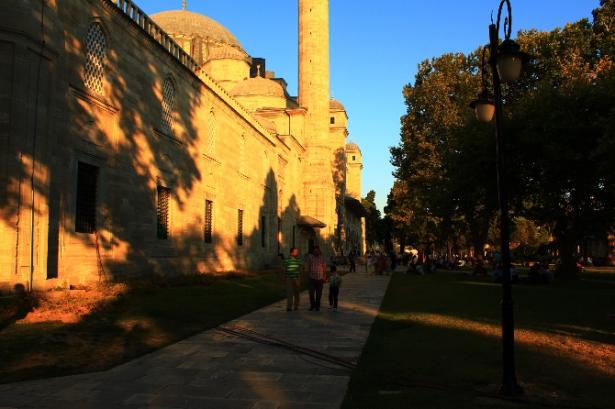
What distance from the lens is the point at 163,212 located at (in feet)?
78.3

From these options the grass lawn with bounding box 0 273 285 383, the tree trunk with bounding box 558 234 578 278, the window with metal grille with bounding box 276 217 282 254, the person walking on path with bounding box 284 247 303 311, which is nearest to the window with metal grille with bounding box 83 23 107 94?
the grass lawn with bounding box 0 273 285 383

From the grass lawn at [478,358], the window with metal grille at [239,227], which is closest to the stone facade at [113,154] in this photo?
the window with metal grille at [239,227]

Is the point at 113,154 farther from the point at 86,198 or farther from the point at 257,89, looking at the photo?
the point at 257,89

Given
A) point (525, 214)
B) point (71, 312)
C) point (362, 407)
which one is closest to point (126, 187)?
point (71, 312)

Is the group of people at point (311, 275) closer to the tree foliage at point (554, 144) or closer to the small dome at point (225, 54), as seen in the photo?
the tree foliage at point (554, 144)

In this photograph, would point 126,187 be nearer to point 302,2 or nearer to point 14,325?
point 14,325

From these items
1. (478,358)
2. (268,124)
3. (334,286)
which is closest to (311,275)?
(334,286)

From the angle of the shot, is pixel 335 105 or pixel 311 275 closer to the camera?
pixel 311 275

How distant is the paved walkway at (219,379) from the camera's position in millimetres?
5695

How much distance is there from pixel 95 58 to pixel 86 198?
5.04 m

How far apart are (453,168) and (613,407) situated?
77.1ft

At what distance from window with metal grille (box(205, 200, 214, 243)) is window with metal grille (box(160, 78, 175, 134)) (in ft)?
19.3

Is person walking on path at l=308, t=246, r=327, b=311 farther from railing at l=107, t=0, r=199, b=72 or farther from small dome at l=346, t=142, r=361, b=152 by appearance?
small dome at l=346, t=142, r=361, b=152

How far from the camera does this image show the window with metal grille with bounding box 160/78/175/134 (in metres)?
24.0
